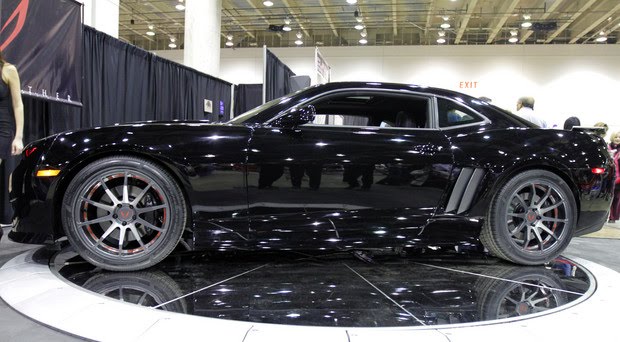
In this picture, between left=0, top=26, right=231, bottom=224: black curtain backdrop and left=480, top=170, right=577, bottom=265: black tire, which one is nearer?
left=480, top=170, right=577, bottom=265: black tire

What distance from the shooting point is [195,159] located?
7.70 feet

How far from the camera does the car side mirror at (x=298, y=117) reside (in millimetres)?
2404

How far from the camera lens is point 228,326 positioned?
66.9 inches

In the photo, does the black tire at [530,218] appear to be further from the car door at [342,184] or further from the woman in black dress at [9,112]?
the woman in black dress at [9,112]

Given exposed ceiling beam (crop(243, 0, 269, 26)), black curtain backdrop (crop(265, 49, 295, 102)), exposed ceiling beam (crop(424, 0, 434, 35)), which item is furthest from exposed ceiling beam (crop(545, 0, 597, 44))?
exposed ceiling beam (crop(243, 0, 269, 26))

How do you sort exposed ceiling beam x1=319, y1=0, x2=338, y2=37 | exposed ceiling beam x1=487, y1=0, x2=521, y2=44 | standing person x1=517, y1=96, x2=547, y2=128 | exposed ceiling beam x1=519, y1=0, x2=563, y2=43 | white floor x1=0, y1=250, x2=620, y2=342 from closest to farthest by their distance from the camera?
white floor x1=0, y1=250, x2=620, y2=342 < standing person x1=517, y1=96, x2=547, y2=128 < exposed ceiling beam x1=519, y1=0, x2=563, y2=43 < exposed ceiling beam x1=487, y1=0, x2=521, y2=44 < exposed ceiling beam x1=319, y1=0, x2=338, y2=37

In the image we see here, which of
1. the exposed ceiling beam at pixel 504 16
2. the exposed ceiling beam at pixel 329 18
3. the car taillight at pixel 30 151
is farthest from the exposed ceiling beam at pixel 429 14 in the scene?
the car taillight at pixel 30 151

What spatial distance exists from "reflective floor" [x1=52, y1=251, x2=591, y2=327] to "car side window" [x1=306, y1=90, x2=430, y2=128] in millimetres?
892

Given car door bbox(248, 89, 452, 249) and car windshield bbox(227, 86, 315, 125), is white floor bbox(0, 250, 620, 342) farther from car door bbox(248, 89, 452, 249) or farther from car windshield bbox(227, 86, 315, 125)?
car windshield bbox(227, 86, 315, 125)

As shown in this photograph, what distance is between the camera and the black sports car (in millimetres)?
2332

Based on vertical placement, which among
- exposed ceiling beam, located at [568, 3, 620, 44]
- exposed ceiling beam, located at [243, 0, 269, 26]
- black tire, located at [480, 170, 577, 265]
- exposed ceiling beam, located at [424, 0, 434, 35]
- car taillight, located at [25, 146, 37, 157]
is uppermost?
exposed ceiling beam, located at [243, 0, 269, 26]

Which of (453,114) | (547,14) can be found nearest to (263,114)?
(453,114)

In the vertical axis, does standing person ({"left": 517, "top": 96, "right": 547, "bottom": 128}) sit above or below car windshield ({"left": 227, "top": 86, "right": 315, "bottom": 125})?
above

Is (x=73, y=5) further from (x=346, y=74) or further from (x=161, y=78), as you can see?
(x=346, y=74)
